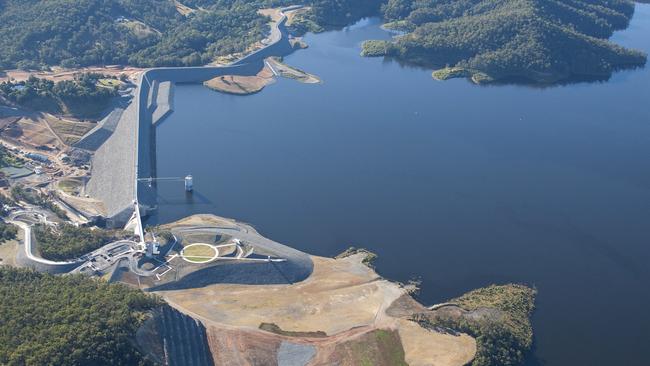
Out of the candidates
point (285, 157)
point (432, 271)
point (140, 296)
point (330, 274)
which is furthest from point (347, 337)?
point (285, 157)

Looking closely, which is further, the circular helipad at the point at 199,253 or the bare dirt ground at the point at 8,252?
the circular helipad at the point at 199,253

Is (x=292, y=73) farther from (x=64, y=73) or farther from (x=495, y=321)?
(x=495, y=321)

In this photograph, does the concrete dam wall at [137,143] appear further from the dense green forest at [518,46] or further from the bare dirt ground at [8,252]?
the dense green forest at [518,46]

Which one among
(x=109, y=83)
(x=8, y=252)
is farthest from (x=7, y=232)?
(x=109, y=83)

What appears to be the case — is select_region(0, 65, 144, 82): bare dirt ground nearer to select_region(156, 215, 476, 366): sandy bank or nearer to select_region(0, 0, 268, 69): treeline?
select_region(0, 0, 268, 69): treeline

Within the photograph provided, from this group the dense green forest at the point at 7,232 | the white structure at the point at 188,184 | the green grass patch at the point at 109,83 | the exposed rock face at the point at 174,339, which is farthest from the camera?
the green grass patch at the point at 109,83

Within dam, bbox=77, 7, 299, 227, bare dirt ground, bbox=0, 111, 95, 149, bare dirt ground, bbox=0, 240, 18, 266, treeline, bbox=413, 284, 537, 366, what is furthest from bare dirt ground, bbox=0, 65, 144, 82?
treeline, bbox=413, 284, 537, 366

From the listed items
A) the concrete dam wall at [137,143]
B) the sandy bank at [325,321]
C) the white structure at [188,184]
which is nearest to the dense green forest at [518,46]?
the concrete dam wall at [137,143]
